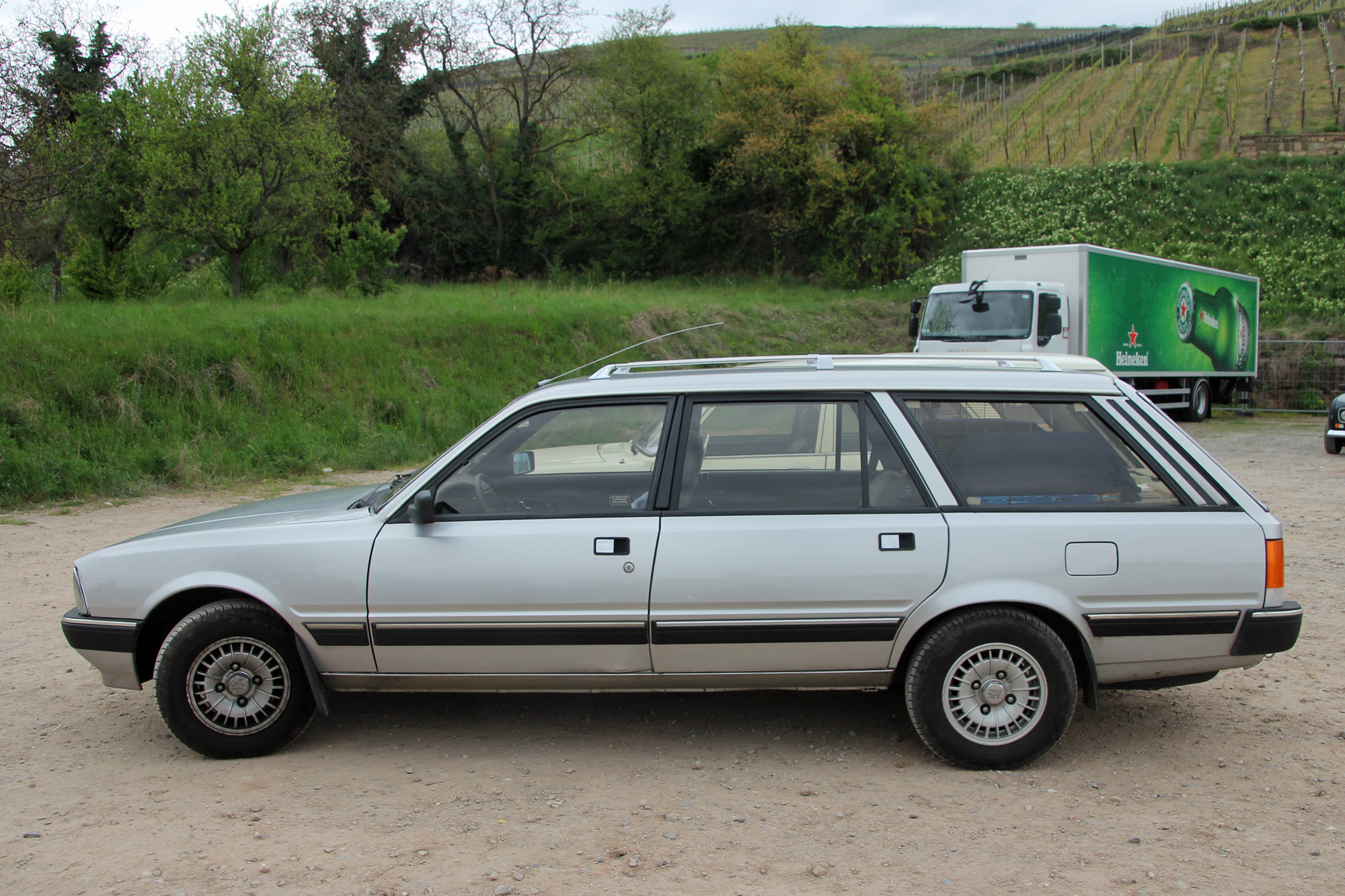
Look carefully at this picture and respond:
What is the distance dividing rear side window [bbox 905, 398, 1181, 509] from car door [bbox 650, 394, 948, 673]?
0.72ft

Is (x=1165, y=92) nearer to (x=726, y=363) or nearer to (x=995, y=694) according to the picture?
(x=726, y=363)

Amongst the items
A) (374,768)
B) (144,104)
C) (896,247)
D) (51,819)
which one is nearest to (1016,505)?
(374,768)

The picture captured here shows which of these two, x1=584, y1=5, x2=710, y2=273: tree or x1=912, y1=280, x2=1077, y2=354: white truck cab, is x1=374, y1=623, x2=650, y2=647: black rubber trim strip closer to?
x1=912, y1=280, x2=1077, y2=354: white truck cab

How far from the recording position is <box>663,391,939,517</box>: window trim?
3938 millimetres

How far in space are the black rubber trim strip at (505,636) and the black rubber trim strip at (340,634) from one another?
54mm

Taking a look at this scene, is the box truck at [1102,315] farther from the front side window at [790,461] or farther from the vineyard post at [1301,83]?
the vineyard post at [1301,83]

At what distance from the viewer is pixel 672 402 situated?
13.5 feet

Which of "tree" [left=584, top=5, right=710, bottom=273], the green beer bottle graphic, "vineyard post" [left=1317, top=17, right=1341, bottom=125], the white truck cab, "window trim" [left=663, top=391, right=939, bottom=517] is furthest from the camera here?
"vineyard post" [left=1317, top=17, right=1341, bottom=125]

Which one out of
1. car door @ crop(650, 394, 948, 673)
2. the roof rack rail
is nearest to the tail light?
car door @ crop(650, 394, 948, 673)

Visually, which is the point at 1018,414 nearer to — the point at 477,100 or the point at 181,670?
the point at 181,670

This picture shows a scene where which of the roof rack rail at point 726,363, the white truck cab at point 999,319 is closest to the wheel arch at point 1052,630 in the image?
the roof rack rail at point 726,363

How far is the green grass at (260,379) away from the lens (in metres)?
13.2

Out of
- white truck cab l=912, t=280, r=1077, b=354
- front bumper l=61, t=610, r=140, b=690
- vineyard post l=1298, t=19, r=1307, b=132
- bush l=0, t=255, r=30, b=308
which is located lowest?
front bumper l=61, t=610, r=140, b=690

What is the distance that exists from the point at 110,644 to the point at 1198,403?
23.2 metres
